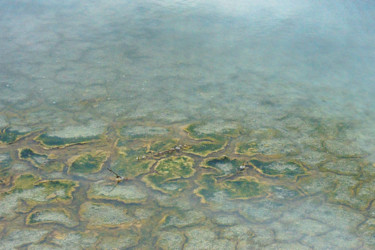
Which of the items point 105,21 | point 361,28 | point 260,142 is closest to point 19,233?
point 260,142

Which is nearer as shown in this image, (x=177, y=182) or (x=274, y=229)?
(x=274, y=229)

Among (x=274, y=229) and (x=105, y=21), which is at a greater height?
(x=105, y=21)

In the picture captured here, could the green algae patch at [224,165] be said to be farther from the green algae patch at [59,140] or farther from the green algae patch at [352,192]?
the green algae patch at [59,140]

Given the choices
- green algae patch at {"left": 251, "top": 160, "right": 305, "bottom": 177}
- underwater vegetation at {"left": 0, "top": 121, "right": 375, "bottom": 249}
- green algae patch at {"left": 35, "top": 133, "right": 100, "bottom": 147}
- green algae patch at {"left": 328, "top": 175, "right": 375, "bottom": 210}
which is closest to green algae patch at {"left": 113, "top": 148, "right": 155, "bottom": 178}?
underwater vegetation at {"left": 0, "top": 121, "right": 375, "bottom": 249}

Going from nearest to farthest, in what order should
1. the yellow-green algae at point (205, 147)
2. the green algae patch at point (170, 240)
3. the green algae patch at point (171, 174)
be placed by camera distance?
1. the green algae patch at point (170, 240)
2. the green algae patch at point (171, 174)
3. the yellow-green algae at point (205, 147)

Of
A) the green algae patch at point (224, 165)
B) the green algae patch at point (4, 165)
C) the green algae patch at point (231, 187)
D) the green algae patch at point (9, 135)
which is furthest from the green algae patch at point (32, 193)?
the green algae patch at point (224, 165)

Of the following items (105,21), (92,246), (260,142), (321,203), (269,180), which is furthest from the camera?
(105,21)

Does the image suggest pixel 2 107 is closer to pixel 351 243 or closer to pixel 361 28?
pixel 351 243
